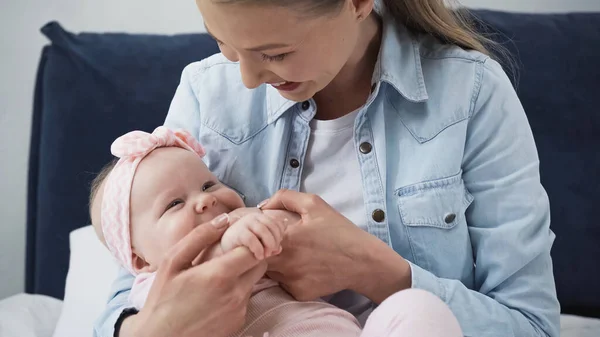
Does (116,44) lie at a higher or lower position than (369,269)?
higher

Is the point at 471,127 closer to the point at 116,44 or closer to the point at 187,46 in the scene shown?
the point at 187,46

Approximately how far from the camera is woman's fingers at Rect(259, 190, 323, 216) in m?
1.20

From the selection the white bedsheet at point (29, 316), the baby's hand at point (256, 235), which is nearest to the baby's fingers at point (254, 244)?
the baby's hand at point (256, 235)

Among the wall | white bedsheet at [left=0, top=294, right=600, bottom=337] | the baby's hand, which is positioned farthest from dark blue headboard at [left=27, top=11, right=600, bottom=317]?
the baby's hand

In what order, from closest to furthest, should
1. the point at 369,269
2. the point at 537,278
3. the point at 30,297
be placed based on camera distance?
the point at 369,269 < the point at 537,278 < the point at 30,297

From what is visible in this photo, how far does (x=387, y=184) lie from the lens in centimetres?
137

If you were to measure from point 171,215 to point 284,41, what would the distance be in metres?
0.37

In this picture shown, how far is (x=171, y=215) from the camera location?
1.26m

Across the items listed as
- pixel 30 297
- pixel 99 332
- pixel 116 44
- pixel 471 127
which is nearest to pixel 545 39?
pixel 471 127

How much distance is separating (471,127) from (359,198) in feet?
0.80

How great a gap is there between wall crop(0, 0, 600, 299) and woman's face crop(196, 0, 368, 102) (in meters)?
1.26

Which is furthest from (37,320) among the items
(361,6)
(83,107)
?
(361,6)

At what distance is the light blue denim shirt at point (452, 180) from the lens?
132 cm

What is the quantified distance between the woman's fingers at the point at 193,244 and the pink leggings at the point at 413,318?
0.27 meters
